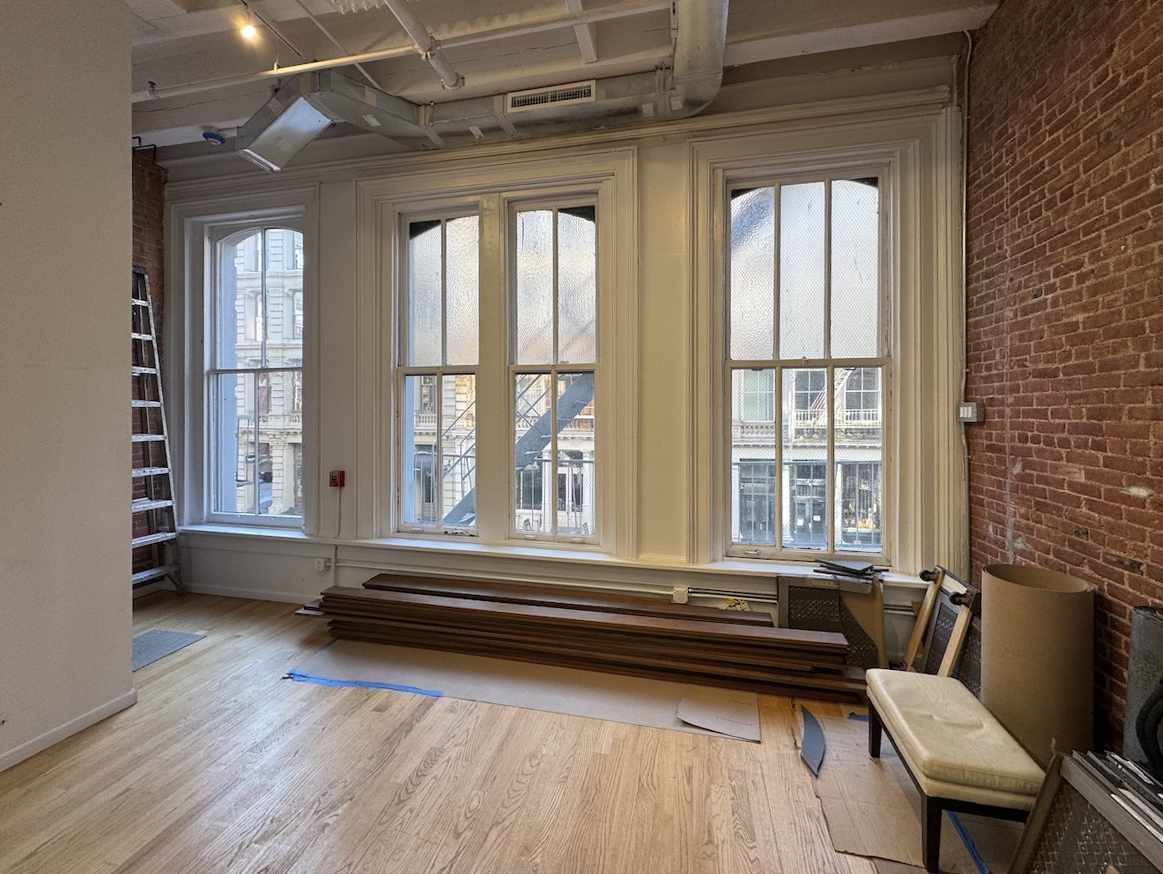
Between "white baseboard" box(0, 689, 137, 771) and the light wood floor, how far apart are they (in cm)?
4

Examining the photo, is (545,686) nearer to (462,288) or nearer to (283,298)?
(462,288)

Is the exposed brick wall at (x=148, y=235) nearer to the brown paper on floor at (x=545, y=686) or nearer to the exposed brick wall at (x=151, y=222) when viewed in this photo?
the exposed brick wall at (x=151, y=222)

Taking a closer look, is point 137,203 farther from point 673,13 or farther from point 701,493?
point 701,493

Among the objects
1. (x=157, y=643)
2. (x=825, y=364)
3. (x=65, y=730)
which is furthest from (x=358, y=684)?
(x=825, y=364)

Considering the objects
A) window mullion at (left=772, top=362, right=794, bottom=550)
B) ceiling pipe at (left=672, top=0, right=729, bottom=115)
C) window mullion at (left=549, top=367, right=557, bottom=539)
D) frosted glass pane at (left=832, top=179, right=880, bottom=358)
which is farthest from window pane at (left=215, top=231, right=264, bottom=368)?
frosted glass pane at (left=832, top=179, right=880, bottom=358)

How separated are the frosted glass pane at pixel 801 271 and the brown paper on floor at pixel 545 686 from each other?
2196 mm

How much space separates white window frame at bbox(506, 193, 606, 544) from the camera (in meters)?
3.71

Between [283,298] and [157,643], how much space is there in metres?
2.75

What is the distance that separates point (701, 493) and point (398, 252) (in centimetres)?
295

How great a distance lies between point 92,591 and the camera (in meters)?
2.56

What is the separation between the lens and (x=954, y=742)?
1829 millimetres

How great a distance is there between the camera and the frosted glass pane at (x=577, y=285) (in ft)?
12.3

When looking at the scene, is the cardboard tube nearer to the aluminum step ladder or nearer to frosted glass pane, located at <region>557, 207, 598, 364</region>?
frosted glass pane, located at <region>557, 207, 598, 364</region>

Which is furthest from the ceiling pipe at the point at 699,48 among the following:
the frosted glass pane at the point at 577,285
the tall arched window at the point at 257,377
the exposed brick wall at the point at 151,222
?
the exposed brick wall at the point at 151,222
